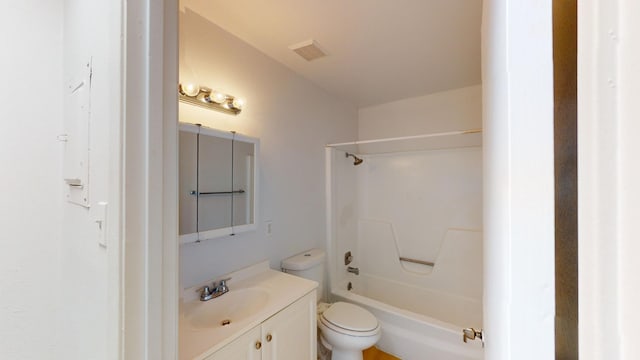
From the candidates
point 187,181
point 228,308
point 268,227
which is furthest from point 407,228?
point 187,181

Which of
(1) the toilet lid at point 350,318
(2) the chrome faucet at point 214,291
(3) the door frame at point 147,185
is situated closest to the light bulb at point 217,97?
(3) the door frame at point 147,185

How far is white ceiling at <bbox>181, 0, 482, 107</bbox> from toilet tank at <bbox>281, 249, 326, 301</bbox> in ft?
5.11

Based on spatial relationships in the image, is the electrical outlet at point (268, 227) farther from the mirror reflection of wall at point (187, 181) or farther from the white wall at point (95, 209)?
the white wall at point (95, 209)

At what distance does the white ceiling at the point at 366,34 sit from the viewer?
1.34 meters

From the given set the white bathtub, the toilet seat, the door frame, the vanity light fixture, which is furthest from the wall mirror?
the white bathtub

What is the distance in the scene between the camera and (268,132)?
1.86 metres

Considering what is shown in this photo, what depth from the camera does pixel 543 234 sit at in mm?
280

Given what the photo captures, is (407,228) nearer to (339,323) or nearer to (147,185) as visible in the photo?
(339,323)

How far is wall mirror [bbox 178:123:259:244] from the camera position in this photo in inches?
51.9

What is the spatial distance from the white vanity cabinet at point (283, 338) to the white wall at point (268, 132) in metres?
0.48

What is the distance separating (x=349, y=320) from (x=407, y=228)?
1341 mm

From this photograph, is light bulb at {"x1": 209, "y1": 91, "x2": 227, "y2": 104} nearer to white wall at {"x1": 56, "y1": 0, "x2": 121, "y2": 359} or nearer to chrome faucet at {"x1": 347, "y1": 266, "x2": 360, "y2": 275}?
white wall at {"x1": 56, "y1": 0, "x2": 121, "y2": 359}
